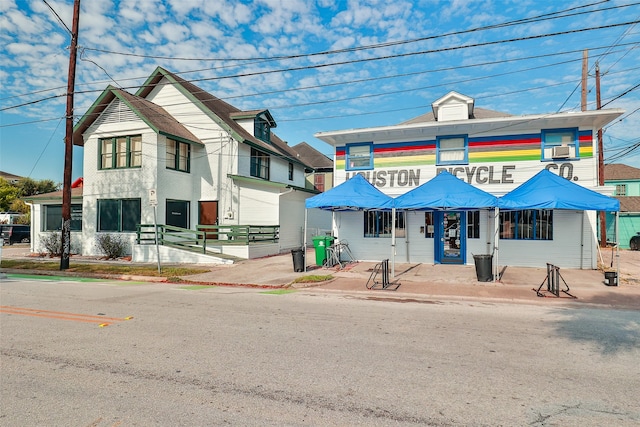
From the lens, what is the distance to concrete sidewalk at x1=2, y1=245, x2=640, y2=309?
9.76 meters

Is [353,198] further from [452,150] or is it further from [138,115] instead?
[138,115]

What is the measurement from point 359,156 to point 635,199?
27.9 metres

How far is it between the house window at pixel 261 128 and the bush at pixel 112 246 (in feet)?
35.1

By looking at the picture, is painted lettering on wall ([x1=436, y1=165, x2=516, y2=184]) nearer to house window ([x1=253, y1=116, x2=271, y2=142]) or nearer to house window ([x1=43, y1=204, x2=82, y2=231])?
house window ([x1=253, y1=116, x2=271, y2=142])

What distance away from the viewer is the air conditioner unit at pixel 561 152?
14.8 metres

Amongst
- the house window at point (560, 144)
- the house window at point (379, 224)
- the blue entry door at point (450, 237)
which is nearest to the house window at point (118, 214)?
the house window at point (379, 224)

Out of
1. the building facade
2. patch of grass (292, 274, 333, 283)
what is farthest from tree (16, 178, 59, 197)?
the building facade

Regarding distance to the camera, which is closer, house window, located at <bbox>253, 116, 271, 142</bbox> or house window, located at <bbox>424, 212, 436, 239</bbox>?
house window, located at <bbox>424, 212, 436, 239</bbox>

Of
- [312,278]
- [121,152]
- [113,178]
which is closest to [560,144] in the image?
[312,278]

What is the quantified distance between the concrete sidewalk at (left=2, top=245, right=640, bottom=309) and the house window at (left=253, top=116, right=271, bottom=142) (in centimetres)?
1204

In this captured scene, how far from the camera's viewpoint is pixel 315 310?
8.23m

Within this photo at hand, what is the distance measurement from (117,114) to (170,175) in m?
4.48

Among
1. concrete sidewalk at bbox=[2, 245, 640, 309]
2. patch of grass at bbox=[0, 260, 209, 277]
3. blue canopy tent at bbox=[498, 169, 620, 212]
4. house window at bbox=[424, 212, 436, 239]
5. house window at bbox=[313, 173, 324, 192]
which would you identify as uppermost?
house window at bbox=[313, 173, 324, 192]

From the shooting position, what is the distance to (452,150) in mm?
16172
